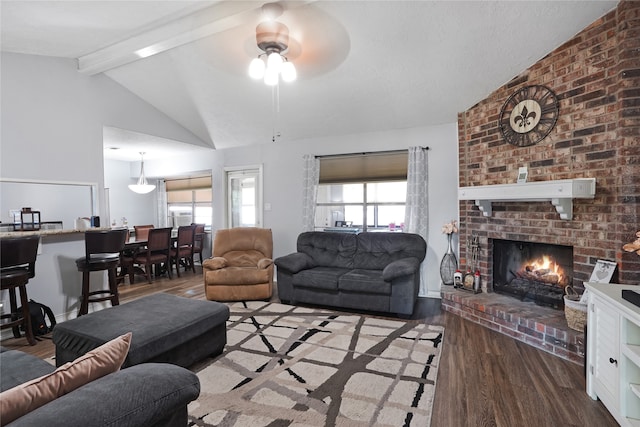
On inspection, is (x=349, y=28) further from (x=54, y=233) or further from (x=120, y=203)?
(x=120, y=203)

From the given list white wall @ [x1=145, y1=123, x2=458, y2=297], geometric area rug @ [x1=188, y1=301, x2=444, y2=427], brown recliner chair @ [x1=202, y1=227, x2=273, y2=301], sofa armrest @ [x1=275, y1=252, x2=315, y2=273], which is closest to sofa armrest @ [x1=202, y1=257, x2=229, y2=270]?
brown recliner chair @ [x1=202, y1=227, x2=273, y2=301]

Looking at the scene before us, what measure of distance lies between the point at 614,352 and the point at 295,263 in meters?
3.07

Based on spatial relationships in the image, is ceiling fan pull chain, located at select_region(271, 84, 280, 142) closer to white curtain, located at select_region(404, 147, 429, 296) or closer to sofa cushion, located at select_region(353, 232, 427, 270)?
white curtain, located at select_region(404, 147, 429, 296)

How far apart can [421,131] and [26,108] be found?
179 inches

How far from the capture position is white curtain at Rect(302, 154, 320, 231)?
5.06m

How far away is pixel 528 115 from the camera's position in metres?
3.21

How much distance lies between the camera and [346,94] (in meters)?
4.04

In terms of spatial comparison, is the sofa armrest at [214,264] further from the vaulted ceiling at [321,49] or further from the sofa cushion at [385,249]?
the vaulted ceiling at [321,49]

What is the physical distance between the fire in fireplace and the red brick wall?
0.68ft

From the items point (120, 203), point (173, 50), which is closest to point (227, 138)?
point (173, 50)

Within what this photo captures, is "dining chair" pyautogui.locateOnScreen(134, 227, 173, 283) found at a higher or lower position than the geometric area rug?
higher

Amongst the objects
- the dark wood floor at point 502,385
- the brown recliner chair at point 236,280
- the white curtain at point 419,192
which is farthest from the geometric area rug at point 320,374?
the white curtain at point 419,192

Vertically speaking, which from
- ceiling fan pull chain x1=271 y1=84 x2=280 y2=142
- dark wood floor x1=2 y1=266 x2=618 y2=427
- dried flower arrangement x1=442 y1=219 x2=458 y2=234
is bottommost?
dark wood floor x1=2 y1=266 x2=618 y2=427

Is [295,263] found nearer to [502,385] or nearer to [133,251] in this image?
[502,385]
